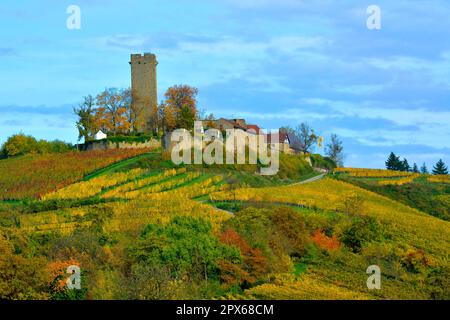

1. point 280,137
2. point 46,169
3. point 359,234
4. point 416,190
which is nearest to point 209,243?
point 359,234

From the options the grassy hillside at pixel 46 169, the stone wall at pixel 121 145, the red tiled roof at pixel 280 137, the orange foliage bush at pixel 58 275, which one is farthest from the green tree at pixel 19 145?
the orange foliage bush at pixel 58 275

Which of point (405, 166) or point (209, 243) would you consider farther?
point (405, 166)

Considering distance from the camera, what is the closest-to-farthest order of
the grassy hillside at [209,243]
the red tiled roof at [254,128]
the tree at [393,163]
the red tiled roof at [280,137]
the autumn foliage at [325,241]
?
the grassy hillside at [209,243] < the autumn foliage at [325,241] < the red tiled roof at [280,137] < the red tiled roof at [254,128] < the tree at [393,163]

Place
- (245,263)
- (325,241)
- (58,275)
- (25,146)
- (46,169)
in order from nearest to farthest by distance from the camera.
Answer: (58,275) → (245,263) → (325,241) → (46,169) → (25,146)

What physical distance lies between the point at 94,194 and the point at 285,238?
58.2 ft

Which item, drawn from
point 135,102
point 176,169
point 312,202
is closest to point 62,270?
point 312,202

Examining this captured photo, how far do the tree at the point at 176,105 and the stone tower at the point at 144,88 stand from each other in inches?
51.2

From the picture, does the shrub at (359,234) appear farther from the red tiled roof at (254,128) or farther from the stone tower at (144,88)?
the red tiled roof at (254,128)

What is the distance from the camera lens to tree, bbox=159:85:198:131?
7938 centimetres

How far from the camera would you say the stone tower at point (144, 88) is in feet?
274

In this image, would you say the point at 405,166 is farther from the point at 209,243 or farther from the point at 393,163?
the point at 209,243

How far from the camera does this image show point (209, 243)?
3997cm

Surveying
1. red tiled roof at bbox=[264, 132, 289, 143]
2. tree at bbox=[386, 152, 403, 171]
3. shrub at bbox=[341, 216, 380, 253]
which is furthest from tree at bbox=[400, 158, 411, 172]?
shrub at bbox=[341, 216, 380, 253]

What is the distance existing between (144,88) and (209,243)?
46.6 meters
